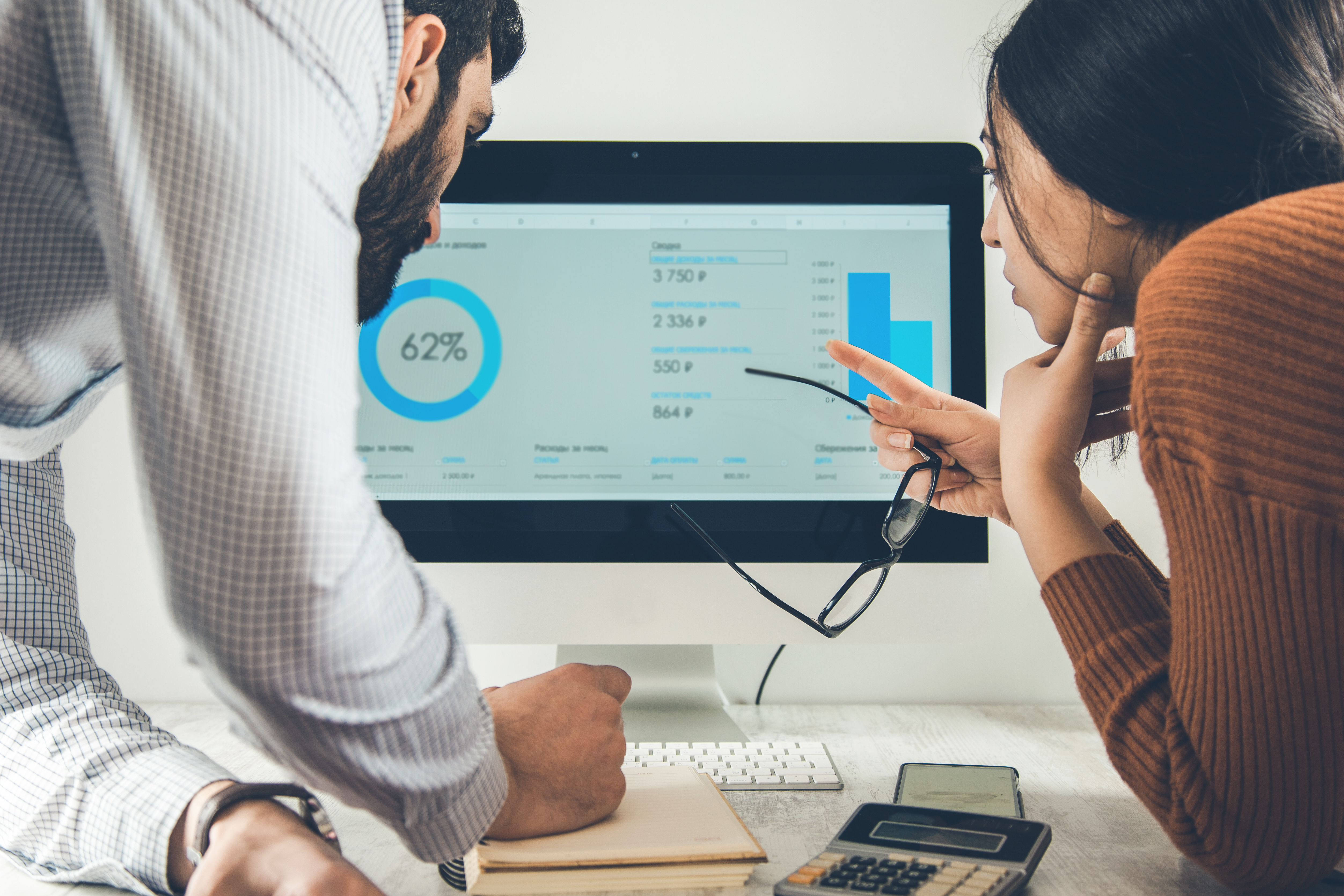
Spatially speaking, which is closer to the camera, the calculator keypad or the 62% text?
the calculator keypad

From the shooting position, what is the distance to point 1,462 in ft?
2.00

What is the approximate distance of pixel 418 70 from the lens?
595 mm

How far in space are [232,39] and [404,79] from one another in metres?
0.25

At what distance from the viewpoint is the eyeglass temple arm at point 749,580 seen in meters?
0.74

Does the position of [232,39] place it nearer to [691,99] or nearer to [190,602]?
[190,602]

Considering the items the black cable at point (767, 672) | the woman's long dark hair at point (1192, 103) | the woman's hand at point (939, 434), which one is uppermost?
the woman's long dark hair at point (1192, 103)

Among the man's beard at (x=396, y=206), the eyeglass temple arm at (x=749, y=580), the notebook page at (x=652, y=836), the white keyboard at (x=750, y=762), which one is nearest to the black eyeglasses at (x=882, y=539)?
the eyeglass temple arm at (x=749, y=580)

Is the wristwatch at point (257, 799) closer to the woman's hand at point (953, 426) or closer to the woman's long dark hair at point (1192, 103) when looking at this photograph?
the woman's hand at point (953, 426)

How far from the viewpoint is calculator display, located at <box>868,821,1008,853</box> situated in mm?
472

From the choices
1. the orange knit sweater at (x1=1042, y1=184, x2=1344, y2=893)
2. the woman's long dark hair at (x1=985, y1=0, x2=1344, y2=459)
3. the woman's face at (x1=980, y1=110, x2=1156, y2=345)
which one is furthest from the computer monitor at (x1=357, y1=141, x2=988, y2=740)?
the orange knit sweater at (x1=1042, y1=184, x2=1344, y2=893)

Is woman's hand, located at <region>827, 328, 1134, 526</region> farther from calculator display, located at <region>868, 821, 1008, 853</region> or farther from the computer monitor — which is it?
calculator display, located at <region>868, 821, 1008, 853</region>

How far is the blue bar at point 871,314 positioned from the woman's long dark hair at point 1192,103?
22cm

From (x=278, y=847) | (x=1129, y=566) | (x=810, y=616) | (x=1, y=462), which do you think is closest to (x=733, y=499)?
(x=810, y=616)

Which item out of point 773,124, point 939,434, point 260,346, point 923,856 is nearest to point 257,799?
point 260,346
